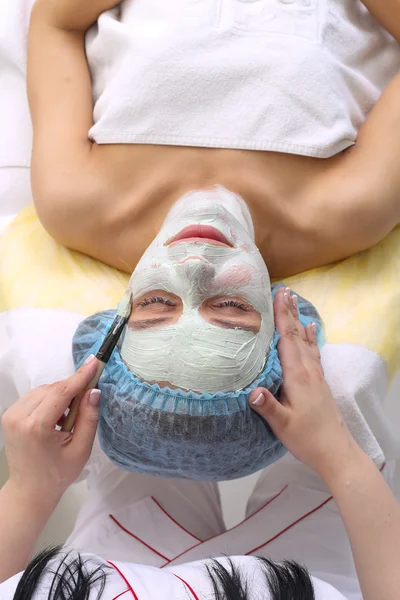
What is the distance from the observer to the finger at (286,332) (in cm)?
111

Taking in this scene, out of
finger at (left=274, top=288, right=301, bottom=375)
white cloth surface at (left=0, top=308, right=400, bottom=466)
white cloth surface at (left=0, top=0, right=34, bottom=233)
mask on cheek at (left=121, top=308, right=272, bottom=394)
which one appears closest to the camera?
mask on cheek at (left=121, top=308, right=272, bottom=394)

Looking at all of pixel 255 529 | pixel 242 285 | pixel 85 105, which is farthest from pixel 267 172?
pixel 255 529

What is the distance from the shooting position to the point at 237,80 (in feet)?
4.40

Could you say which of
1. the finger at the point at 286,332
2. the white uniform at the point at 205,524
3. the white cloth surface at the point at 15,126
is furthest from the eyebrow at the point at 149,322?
the white cloth surface at the point at 15,126

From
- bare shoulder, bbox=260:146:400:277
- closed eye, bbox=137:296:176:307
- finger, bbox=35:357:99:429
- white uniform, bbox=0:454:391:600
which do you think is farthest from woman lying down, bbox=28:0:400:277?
white uniform, bbox=0:454:391:600

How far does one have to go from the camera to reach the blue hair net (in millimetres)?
1021

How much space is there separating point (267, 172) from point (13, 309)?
598mm

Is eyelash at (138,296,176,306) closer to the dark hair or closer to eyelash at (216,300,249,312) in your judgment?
eyelash at (216,300,249,312)

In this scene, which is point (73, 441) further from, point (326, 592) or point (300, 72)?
point (300, 72)

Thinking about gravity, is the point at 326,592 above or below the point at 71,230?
below

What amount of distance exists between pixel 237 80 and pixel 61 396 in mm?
730

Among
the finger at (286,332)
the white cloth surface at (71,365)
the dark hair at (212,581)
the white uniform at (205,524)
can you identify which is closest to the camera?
the dark hair at (212,581)

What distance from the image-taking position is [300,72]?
52.4 inches

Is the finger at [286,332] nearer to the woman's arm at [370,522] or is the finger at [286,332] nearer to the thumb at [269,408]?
the thumb at [269,408]
